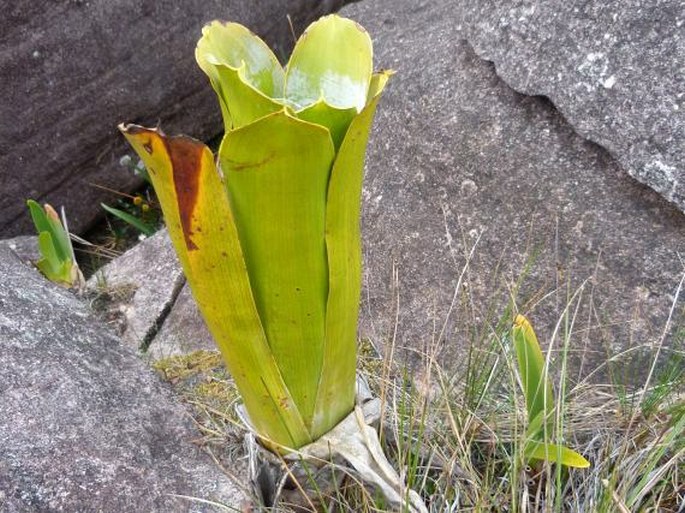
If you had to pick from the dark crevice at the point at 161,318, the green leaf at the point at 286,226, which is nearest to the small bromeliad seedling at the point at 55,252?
the dark crevice at the point at 161,318

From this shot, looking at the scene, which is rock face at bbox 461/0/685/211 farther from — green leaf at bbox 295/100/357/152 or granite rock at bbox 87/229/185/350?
granite rock at bbox 87/229/185/350

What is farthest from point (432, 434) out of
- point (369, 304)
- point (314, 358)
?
point (369, 304)

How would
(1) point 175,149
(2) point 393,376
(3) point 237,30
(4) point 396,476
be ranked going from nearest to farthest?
1. (1) point 175,149
2. (3) point 237,30
3. (4) point 396,476
4. (2) point 393,376

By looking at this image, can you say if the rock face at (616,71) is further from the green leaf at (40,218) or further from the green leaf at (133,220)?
the green leaf at (133,220)

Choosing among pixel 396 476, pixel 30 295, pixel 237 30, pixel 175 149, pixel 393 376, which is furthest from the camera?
pixel 30 295

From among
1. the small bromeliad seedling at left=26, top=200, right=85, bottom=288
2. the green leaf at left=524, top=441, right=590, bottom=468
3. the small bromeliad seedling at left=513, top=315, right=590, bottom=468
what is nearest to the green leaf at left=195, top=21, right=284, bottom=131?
the small bromeliad seedling at left=513, top=315, right=590, bottom=468

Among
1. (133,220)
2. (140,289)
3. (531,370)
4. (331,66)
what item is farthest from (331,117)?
(133,220)

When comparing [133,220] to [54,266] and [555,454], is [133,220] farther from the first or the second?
[555,454]

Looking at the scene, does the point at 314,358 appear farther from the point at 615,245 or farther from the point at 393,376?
the point at 615,245
